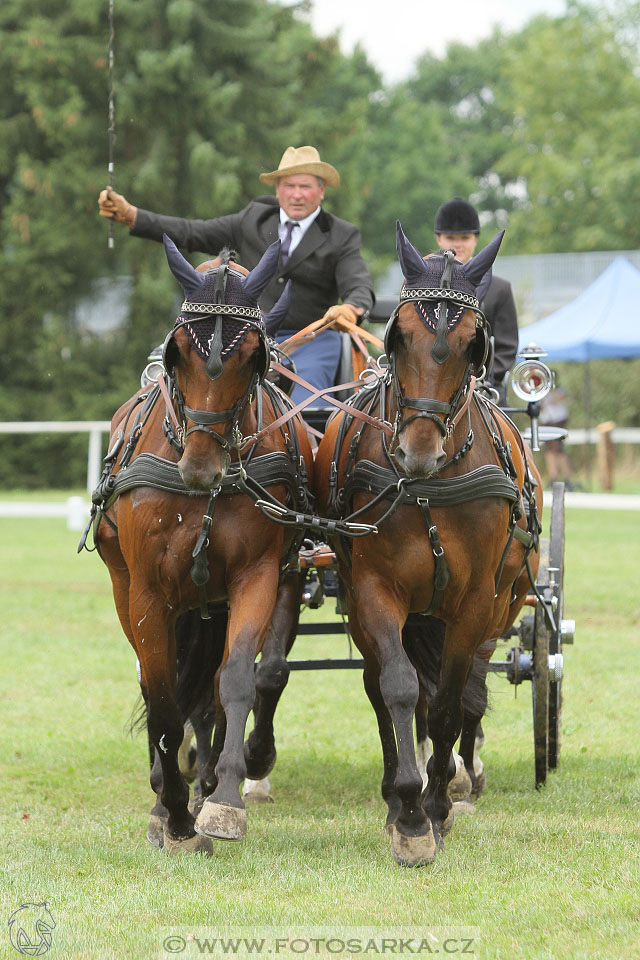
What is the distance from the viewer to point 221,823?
4395 millimetres

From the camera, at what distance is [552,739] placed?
20.4 feet

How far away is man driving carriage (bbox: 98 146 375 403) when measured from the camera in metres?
6.45

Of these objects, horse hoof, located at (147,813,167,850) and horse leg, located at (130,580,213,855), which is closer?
horse leg, located at (130,580,213,855)

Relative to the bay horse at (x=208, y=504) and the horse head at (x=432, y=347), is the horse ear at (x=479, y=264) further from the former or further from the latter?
the bay horse at (x=208, y=504)

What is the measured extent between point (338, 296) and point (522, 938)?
386 centimetres

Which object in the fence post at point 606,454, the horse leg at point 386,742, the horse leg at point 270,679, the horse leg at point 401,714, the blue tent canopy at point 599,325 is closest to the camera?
the horse leg at point 401,714

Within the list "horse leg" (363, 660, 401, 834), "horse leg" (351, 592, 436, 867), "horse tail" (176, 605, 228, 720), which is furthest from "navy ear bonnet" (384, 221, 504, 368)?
"horse tail" (176, 605, 228, 720)

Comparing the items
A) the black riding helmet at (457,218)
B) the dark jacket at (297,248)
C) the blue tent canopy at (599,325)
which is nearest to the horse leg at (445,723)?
the dark jacket at (297,248)

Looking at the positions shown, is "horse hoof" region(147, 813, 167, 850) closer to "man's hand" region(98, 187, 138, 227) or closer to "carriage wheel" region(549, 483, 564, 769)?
"carriage wheel" region(549, 483, 564, 769)

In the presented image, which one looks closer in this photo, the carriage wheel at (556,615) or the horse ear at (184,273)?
the horse ear at (184,273)

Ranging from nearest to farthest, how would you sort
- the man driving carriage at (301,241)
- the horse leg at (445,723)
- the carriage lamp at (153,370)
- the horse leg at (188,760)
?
the horse leg at (445,723) < the carriage lamp at (153,370) < the horse leg at (188,760) < the man driving carriage at (301,241)

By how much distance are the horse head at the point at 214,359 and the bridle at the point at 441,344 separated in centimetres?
47

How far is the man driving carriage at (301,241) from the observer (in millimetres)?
6453

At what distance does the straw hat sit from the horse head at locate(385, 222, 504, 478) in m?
2.06
